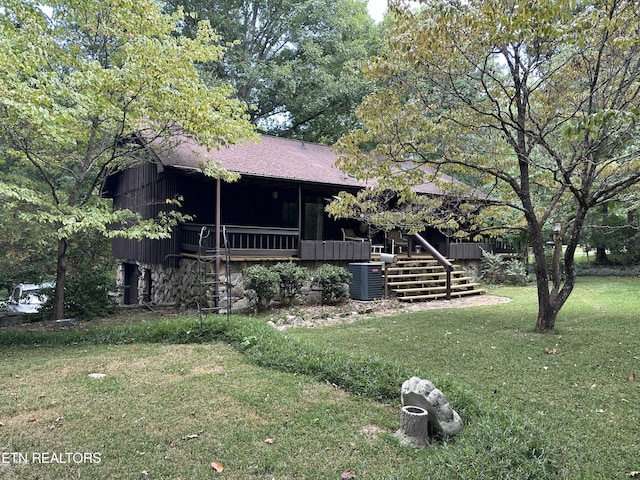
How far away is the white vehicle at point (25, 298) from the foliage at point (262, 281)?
458 centimetres

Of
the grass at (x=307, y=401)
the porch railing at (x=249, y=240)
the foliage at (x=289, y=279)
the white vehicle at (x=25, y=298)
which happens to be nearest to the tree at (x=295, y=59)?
the porch railing at (x=249, y=240)

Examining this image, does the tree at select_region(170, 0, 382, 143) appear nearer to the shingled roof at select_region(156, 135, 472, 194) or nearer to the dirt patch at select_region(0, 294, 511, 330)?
the shingled roof at select_region(156, 135, 472, 194)

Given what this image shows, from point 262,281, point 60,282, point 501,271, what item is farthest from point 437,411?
point 501,271

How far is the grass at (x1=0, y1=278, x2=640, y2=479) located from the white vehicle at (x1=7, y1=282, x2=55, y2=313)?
272cm

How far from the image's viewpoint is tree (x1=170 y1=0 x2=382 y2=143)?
19.1 m

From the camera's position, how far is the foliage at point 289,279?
9.65 metres

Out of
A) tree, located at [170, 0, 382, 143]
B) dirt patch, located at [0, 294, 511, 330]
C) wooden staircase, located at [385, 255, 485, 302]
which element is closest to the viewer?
dirt patch, located at [0, 294, 511, 330]

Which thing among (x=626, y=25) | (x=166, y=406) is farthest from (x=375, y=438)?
(x=626, y=25)

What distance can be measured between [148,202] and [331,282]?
5733mm

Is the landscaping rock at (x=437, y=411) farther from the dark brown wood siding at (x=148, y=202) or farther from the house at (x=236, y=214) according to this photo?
the dark brown wood siding at (x=148, y=202)

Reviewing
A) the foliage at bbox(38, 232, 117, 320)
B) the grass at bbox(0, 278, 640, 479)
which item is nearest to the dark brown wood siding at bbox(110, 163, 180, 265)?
the foliage at bbox(38, 232, 117, 320)

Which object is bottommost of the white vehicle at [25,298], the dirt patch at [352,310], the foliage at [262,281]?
the dirt patch at [352,310]

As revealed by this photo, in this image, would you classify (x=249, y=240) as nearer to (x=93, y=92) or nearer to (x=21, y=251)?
(x=93, y=92)

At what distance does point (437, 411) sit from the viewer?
10.5ft
